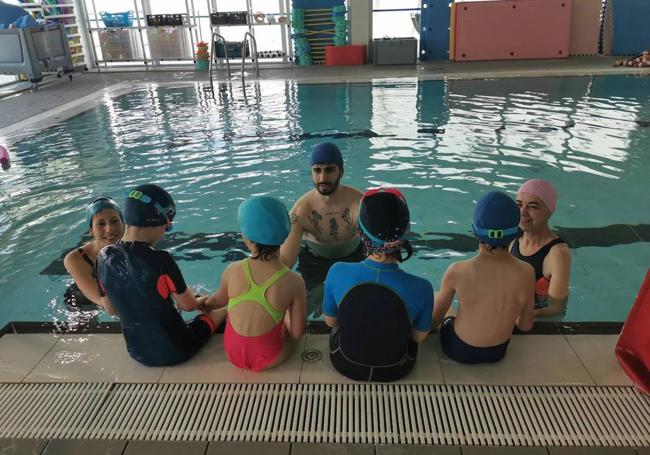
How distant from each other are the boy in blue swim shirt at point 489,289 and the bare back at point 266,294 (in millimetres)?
782

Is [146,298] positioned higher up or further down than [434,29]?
further down

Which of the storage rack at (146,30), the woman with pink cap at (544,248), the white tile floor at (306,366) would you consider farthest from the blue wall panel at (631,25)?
the white tile floor at (306,366)

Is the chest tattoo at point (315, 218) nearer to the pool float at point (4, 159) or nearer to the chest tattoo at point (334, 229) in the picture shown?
the chest tattoo at point (334, 229)

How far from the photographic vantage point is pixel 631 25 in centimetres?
1716

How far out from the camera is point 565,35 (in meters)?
17.2

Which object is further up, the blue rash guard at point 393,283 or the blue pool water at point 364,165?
the blue rash guard at point 393,283

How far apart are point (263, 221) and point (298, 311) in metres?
0.56

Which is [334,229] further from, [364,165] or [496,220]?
[364,165]

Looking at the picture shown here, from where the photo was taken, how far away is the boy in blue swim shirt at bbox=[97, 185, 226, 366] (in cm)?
251

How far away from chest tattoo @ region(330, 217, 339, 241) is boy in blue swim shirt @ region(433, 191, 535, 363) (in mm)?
1661

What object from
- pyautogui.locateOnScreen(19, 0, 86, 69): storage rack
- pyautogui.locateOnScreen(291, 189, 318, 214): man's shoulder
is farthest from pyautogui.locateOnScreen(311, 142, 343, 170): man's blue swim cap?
pyautogui.locateOnScreen(19, 0, 86, 69): storage rack

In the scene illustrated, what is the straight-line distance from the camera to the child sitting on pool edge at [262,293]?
238 cm

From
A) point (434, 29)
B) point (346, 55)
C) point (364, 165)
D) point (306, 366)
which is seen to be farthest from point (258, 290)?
point (434, 29)

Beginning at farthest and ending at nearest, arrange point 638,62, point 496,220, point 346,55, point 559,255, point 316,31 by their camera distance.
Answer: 1. point 316,31
2. point 346,55
3. point 638,62
4. point 559,255
5. point 496,220
